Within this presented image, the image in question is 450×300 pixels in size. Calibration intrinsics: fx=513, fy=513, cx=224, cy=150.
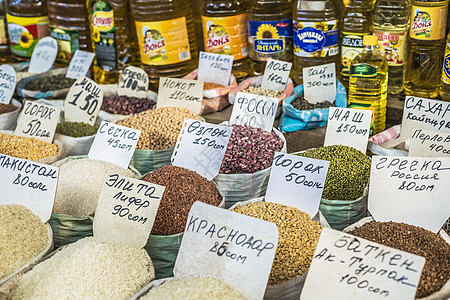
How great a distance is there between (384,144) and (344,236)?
0.82m

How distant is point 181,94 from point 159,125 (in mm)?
287

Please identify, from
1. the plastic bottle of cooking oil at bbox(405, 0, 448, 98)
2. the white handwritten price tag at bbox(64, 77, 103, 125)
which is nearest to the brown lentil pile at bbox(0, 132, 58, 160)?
the white handwritten price tag at bbox(64, 77, 103, 125)

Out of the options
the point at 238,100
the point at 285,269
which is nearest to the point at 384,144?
the point at 238,100

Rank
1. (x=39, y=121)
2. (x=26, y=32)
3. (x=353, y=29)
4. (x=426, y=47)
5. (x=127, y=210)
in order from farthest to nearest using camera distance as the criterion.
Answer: (x=26, y=32) → (x=353, y=29) → (x=426, y=47) → (x=39, y=121) → (x=127, y=210)

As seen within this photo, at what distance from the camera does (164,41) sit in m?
2.33

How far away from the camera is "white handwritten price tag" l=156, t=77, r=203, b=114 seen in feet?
6.65

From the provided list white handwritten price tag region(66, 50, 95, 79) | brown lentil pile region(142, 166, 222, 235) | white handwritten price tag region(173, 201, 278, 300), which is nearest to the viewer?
white handwritten price tag region(173, 201, 278, 300)

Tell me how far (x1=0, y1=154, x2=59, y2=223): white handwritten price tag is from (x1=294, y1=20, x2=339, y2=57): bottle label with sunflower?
1.18m

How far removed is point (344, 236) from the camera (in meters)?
0.93

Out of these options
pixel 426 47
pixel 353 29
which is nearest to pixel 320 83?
pixel 353 29

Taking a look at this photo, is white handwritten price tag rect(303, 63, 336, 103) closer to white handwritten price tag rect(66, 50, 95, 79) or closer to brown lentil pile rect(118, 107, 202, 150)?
brown lentil pile rect(118, 107, 202, 150)

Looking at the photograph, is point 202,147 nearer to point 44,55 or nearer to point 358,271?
point 358,271

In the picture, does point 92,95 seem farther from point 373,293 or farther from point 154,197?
point 373,293

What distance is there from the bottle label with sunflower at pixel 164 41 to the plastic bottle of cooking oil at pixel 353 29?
72cm
